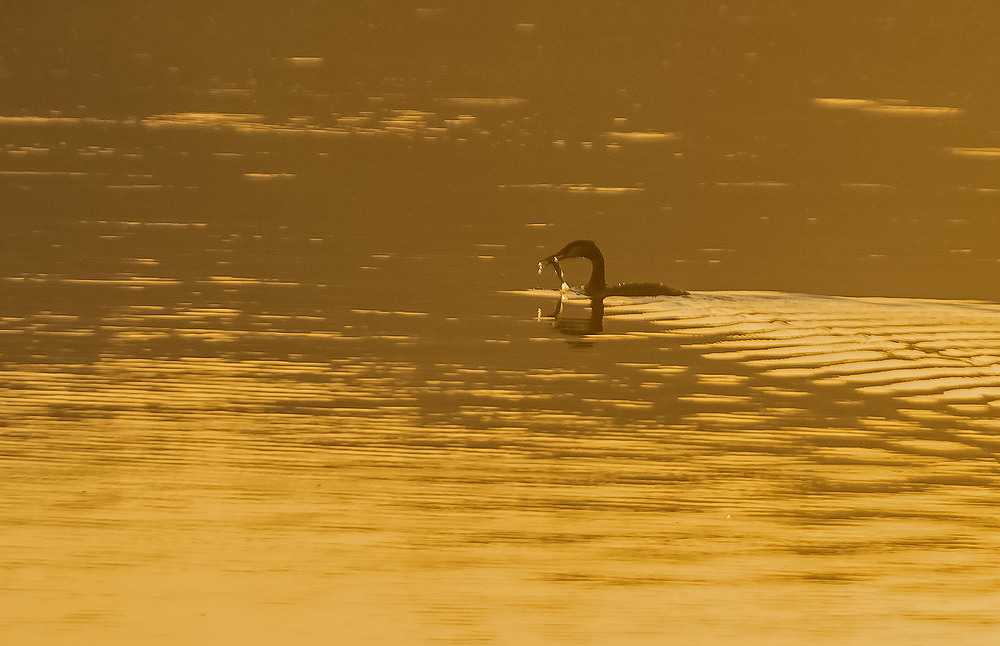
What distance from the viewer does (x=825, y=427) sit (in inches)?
427

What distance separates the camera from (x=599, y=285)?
54.3 ft

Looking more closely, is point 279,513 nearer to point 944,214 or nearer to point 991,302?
point 991,302

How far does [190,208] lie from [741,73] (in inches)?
786

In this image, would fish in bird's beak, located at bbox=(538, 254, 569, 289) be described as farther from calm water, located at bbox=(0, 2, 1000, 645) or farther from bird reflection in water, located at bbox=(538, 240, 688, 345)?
calm water, located at bbox=(0, 2, 1000, 645)

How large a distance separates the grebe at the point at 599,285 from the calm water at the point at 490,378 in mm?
124

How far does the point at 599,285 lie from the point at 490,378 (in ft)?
15.2

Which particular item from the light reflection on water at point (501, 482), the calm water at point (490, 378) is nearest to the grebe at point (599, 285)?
the calm water at point (490, 378)

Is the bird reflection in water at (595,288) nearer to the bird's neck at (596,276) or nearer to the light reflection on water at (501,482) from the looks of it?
the bird's neck at (596,276)

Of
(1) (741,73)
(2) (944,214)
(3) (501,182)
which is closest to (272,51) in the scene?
(1) (741,73)

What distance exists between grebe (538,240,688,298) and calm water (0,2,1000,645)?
0.41ft

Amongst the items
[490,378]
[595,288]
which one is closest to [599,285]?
[595,288]

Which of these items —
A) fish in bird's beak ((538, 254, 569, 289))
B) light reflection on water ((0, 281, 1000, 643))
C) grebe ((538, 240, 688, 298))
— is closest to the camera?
light reflection on water ((0, 281, 1000, 643))

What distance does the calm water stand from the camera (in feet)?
23.7

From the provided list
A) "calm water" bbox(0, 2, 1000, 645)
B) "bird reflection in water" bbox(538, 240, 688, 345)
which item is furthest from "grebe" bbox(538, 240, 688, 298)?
"calm water" bbox(0, 2, 1000, 645)
